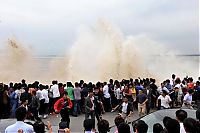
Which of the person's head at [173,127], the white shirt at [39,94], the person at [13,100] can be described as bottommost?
the person's head at [173,127]

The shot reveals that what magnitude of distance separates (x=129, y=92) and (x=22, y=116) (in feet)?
31.3

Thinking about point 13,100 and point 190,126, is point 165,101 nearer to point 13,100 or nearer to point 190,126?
point 13,100

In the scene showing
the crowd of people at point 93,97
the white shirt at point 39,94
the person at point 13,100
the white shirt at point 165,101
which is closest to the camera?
the crowd of people at point 93,97

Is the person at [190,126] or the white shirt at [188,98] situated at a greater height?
the white shirt at [188,98]

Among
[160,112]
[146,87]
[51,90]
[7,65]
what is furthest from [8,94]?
[7,65]

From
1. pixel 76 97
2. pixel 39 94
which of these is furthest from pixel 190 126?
pixel 76 97

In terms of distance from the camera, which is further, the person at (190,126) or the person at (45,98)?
the person at (45,98)

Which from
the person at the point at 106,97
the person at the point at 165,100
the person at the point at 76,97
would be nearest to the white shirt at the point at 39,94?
the person at the point at 76,97

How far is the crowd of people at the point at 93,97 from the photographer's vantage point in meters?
11.9

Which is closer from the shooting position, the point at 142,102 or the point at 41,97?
the point at 142,102

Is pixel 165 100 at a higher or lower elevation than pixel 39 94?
lower

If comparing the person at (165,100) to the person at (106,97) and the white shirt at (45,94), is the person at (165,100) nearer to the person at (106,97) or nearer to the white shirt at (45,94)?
the person at (106,97)

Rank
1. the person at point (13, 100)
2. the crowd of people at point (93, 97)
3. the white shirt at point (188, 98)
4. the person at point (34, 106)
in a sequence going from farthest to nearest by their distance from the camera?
the person at point (13, 100) < the white shirt at point (188, 98) < the person at point (34, 106) < the crowd of people at point (93, 97)

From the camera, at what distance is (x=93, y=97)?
11766mm
